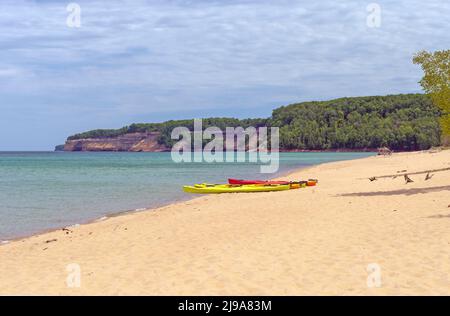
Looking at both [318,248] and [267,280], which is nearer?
[267,280]

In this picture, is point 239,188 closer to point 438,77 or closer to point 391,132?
point 438,77

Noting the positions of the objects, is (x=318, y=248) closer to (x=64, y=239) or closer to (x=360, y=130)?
(x=64, y=239)

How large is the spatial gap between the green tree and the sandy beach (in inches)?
181

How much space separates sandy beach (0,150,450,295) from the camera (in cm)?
869

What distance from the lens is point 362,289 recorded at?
820 centimetres

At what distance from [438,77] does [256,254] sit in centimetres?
1326

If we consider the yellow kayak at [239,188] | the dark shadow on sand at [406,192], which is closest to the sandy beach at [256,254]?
the dark shadow on sand at [406,192]

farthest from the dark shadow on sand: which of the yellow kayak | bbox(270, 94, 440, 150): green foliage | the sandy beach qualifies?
bbox(270, 94, 440, 150): green foliage

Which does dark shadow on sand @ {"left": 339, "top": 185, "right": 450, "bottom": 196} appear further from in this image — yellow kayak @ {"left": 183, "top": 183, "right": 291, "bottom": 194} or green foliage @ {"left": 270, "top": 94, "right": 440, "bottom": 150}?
green foliage @ {"left": 270, "top": 94, "right": 440, "bottom": 150}

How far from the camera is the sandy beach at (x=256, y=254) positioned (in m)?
8.69

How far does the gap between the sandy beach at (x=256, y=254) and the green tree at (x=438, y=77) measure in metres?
4.60

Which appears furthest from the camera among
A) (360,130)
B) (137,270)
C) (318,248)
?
(360,130)
